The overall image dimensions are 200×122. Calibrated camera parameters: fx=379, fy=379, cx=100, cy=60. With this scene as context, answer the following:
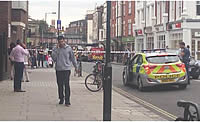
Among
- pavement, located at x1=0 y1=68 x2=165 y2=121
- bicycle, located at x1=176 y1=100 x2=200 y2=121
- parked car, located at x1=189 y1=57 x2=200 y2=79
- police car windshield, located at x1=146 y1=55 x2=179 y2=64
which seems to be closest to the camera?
bicycle, located at x1=176 y1=100 x2=200 y2=121

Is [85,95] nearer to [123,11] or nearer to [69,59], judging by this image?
[69,59]

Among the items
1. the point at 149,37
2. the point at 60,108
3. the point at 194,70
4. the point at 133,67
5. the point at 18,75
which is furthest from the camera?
the point at 149,37

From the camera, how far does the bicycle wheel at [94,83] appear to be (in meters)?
13.9

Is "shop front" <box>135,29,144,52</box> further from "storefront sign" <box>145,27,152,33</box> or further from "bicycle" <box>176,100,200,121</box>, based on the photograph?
"bicycle" <box>176,100,200,121</box>

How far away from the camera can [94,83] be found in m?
13.9

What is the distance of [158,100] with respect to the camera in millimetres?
11969

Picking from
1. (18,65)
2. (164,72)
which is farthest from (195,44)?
(18,65)

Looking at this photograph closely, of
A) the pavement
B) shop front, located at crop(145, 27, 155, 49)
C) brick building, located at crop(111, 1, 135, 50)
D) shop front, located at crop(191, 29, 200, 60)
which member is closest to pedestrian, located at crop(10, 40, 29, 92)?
the pavement

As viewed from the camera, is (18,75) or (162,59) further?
(162,59)

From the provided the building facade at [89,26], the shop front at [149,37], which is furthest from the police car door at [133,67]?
the building facade at [89,26]

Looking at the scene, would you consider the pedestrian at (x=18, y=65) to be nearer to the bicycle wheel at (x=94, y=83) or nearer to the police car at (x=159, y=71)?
the bicycle wheel at (x=94, y=83)

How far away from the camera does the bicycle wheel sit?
45.5ft

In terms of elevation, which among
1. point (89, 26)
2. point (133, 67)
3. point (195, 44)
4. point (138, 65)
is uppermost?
point (89, 26)

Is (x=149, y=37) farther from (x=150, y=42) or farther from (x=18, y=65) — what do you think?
(x=18, y=65)
